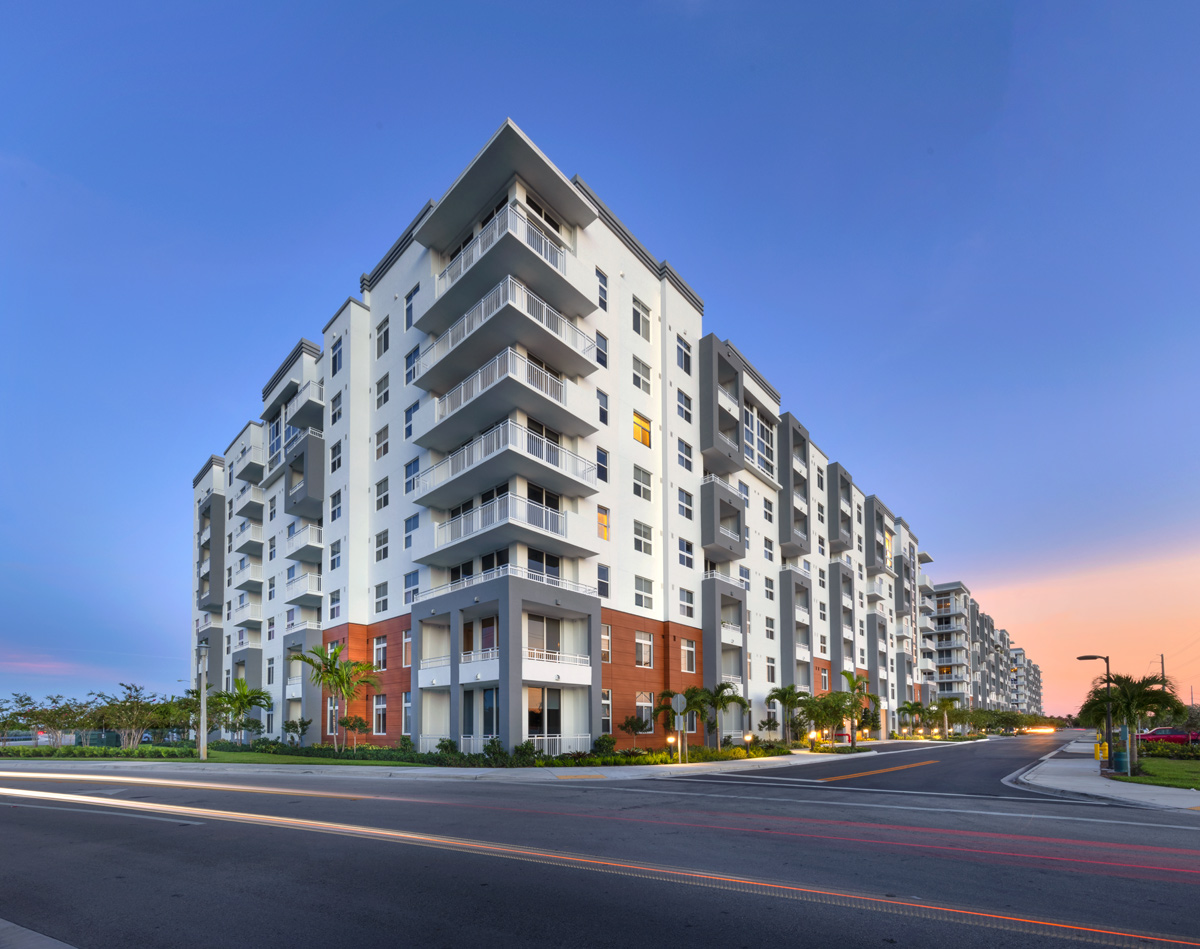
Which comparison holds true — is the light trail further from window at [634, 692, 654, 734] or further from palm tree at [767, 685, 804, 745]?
palm tree at [767, 685, 804, 745]

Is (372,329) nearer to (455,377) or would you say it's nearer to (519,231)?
(455,377)

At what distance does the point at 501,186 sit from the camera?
36.6 m

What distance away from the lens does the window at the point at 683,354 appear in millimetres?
47562

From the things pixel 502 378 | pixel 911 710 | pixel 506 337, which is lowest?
pixel 911 710

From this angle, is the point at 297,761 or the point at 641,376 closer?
the point at 297,761

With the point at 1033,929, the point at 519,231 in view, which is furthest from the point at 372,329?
the point at 1033,929

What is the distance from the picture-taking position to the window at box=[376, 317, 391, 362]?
46156 mm

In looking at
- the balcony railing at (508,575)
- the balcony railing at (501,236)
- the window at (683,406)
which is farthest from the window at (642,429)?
the balcony railing at (501,236)

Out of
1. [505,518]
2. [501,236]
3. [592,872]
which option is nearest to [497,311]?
[501,236]

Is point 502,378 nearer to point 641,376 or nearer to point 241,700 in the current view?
point 641,376

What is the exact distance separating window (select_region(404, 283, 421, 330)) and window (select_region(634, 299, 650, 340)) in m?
12.3

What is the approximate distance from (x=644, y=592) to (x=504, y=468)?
11.7 metres

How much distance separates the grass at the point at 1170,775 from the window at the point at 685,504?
79.3 ft

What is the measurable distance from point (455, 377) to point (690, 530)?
54.1ft
